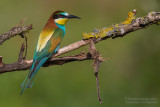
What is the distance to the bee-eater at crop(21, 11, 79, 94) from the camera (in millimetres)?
3336

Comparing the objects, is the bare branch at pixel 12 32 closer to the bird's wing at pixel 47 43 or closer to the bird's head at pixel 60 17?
the bird's wing at pixel 47 43

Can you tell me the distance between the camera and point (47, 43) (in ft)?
12.1

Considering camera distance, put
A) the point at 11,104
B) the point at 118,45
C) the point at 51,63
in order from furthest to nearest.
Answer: the point at 118,45
the point at 11,104
the point at 51,63

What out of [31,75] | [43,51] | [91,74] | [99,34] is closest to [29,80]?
[31,75]

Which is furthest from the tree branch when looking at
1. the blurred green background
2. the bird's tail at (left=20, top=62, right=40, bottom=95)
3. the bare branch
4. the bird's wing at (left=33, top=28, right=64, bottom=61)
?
the blurred green background

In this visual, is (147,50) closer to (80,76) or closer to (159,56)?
(159,56)

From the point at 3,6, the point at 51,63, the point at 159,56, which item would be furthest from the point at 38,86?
the point at 3,6

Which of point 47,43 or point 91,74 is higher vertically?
point 47,43

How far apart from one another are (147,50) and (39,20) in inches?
81.8

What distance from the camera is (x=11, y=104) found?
4336 mm

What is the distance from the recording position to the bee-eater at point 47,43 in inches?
131

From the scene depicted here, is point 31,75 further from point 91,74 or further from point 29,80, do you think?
point 91,74

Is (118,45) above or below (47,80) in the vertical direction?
above

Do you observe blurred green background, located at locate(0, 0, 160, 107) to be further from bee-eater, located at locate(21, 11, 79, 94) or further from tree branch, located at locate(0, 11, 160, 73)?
tree branch, located at locate(0, 11, 160, 73)
